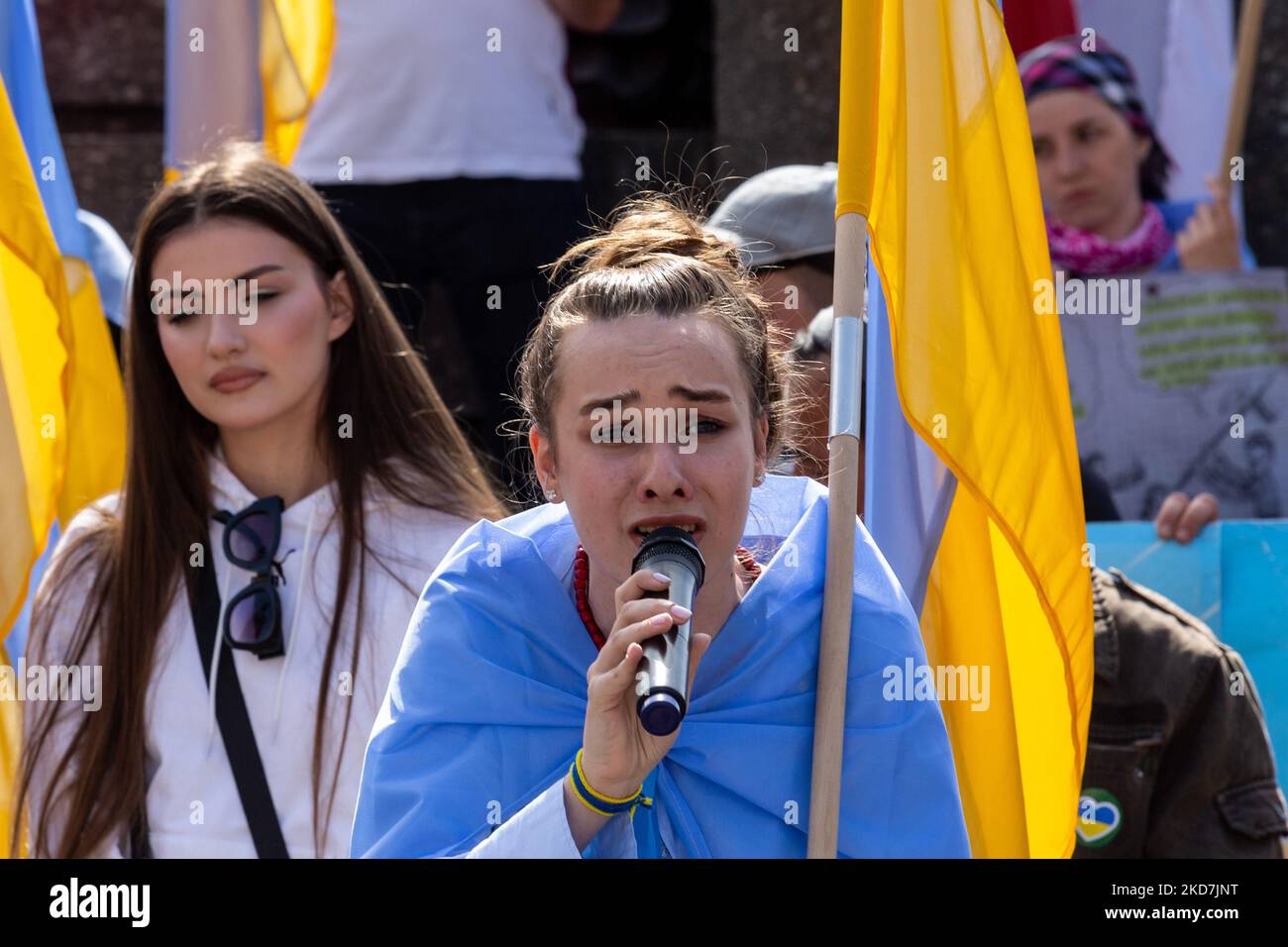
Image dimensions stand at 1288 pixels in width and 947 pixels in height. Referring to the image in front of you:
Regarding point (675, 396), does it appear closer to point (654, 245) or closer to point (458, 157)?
point (654, 245)

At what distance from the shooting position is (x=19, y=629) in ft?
13.2

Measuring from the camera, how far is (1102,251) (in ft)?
17.7

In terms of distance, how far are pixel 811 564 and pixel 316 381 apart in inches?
60.1

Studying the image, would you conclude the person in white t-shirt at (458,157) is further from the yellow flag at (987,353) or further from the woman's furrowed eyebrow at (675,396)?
the woman's furrowed eyebrow at (675,396)

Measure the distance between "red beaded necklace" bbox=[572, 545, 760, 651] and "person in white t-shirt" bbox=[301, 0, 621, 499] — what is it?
1997mm

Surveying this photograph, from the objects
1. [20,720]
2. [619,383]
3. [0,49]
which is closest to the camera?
[619,383]

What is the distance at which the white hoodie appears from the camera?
3605 millimetres

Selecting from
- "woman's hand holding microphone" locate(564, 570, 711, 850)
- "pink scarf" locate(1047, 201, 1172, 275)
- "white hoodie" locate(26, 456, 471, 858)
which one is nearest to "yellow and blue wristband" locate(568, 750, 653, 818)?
"woman's hand holding microphone" locate(564, 570, 711, 850)

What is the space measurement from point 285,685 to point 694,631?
4.09 ft

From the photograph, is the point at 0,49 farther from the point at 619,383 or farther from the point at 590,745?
the point at 590,745

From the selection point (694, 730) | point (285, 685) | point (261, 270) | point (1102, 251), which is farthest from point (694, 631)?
point (1102, 251)

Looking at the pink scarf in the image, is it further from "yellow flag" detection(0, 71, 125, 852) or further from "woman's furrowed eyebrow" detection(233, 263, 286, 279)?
"yellow flag" detection(0, 71, 125, 852)
